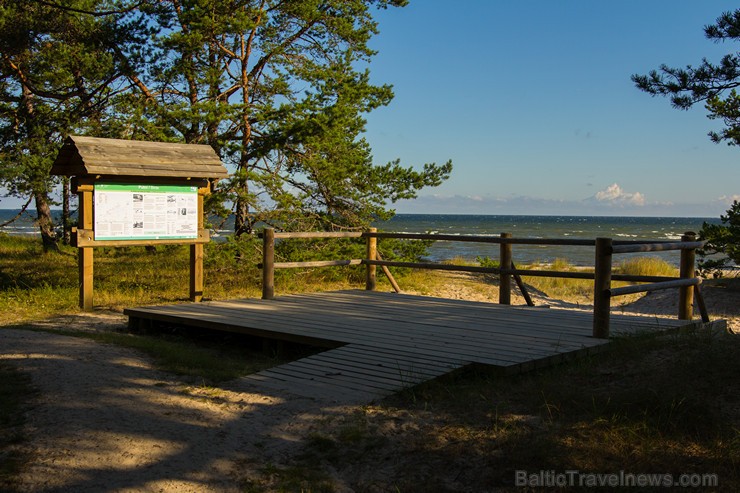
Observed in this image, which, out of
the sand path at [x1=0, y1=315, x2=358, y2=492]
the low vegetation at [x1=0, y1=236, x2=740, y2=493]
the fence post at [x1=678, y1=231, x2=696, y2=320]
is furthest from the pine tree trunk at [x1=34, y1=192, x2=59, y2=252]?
the fence post at [x1=678, y1=231, x2=696, y2=320]

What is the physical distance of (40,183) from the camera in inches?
662

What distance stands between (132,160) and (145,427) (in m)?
6.88

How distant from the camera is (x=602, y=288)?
7523 mm

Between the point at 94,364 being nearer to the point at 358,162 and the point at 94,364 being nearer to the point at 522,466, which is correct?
the point at 522,466

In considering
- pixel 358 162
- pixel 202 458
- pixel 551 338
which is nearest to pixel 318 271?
pixel 358 162

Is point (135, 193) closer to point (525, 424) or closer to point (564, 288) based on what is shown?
point (525, 424)

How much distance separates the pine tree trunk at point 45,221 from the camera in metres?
18.1

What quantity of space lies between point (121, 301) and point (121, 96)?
16.2 ft

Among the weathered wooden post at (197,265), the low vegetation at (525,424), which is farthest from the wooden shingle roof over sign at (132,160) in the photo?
the low vegetation at (525,424)

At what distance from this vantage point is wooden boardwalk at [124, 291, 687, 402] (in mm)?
6199

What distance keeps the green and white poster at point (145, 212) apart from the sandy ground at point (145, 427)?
3.91 m

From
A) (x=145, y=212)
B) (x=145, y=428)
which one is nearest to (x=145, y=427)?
(x=145, y=428)

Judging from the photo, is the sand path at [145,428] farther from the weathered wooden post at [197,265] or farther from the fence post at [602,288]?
the weathered wooden post at [197,265]

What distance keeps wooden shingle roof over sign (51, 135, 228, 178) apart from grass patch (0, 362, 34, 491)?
458 cm
